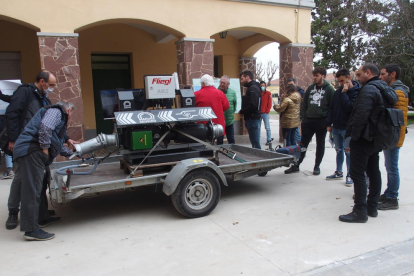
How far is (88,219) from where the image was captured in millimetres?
4664

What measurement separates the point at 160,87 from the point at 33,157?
200cm

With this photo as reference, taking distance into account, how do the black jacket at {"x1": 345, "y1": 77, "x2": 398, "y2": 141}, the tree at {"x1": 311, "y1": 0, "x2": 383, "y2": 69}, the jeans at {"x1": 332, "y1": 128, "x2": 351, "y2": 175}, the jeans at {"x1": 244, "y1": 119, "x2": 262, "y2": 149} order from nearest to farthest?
1. the black jacket at {"x1": 345, "y1": 77, "x2": 398, "y2": 141}
2. the jeans at {"x1": 332, "y1": 128, "x2": 351, "y2": 175}
3. the jeans at {"x1": 244, "y1": 119, "x2": 262, "y2": 149}
4. the tree at {"x1": 311, "y1": 0, "x2": 383, "y2": 69}

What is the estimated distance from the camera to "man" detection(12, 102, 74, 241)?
3846 mm

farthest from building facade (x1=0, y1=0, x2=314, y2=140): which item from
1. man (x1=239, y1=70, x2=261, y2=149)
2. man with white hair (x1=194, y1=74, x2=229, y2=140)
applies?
man with white hair (x1=194, y1=74, x2=229, y2=140)

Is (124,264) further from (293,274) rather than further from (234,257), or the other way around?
(293,274)

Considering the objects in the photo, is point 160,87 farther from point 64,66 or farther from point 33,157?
point 64,66

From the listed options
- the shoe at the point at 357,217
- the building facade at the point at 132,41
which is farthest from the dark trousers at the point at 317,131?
the building facade at the point at 132,41

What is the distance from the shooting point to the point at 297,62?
10.3 metres

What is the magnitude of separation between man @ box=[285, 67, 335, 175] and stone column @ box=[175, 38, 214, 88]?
3.19m

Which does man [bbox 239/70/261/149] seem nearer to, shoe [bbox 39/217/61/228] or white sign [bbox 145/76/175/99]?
white sign [bbox 145/76/175/99]

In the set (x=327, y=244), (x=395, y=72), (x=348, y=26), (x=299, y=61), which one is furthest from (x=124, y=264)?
(x=348, y=26)

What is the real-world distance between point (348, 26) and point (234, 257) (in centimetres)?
1836

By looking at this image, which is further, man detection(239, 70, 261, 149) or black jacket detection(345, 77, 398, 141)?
man detection(239, 70, 261, 149)

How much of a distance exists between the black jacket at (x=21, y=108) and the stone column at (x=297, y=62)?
7611 mm
